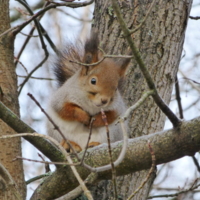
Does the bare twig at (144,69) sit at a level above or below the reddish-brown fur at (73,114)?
below

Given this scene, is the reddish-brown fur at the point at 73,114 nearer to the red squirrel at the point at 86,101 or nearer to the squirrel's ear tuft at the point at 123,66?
the red squirrel at the point at 86,101

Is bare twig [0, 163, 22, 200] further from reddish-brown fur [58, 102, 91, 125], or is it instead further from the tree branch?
reddish-brown fur [58, 102, 91, 125]

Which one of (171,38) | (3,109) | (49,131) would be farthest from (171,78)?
(3,109)

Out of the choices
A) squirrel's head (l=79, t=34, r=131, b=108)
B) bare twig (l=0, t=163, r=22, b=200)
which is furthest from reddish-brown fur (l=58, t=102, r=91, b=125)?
bare twig (l=0, t=163, r=22, b=200)

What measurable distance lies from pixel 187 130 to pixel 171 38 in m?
1.15

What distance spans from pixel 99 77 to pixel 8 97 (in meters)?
0.54

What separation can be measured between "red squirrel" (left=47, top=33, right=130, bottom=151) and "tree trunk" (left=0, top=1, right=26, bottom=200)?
356mm

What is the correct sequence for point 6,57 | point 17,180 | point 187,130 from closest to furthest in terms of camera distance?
point 187,130, point 17,180, point 6,57

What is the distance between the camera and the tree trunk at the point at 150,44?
2.57 metres

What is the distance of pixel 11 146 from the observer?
2.24m

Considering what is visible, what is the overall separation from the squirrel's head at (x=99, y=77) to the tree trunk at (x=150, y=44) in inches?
3.4

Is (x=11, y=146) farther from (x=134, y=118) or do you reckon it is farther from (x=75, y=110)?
(x=134, y=118)

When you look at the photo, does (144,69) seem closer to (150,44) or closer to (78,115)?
(78,115)

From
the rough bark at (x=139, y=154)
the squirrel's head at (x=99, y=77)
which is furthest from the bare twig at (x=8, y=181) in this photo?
the squirrel's head at (x=99, y=77)
